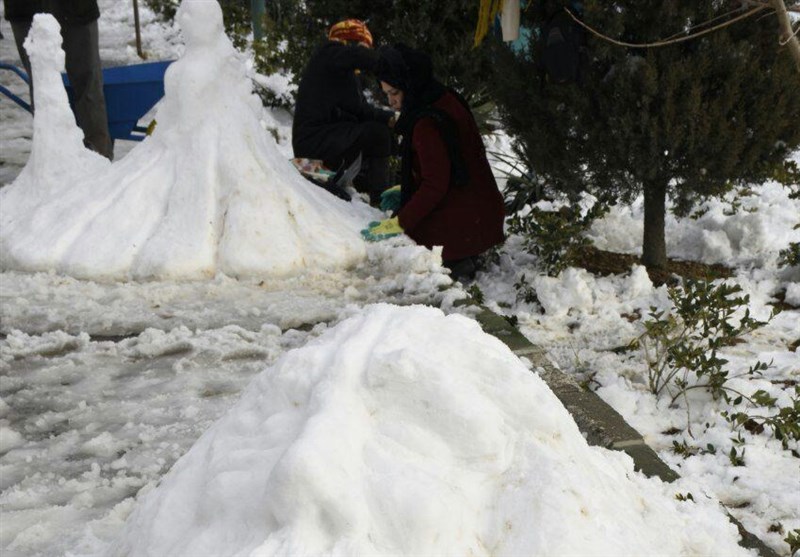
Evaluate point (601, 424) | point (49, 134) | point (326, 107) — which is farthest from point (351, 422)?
point (326, 107)

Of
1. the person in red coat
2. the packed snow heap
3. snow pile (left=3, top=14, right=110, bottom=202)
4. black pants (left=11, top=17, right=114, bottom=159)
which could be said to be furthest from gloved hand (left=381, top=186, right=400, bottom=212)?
black pants (left=11, top=17, right=114, bottom=159)

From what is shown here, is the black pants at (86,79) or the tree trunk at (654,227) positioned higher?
the black pants at (86,79)

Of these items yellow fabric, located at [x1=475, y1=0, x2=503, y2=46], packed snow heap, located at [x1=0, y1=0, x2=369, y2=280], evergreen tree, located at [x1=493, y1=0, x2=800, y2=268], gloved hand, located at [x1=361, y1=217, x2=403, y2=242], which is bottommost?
gloved hand, located at [x1=361, y1=217, x2=403, y2=242]

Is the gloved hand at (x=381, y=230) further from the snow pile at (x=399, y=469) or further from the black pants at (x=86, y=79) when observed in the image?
the snow pile at (x=399, y=469)

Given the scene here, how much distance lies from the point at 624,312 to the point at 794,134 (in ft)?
4.32

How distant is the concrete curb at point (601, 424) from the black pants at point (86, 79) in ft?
14.2

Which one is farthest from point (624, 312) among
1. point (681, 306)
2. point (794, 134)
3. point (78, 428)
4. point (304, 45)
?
point (304, 45)

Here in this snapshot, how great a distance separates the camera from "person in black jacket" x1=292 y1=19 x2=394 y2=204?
617 cm

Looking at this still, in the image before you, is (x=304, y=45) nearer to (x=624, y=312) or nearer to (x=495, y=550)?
(x=624, y=312)

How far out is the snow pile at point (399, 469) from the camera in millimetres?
1434

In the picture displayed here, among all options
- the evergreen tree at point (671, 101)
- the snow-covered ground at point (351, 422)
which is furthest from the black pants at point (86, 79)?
the evergreen tree at point (671, 101)

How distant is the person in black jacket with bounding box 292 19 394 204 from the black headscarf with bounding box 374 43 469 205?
0.93 meters

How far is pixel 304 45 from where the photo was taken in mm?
7473

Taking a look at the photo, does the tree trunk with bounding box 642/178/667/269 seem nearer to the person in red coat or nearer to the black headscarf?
the person in red coat
